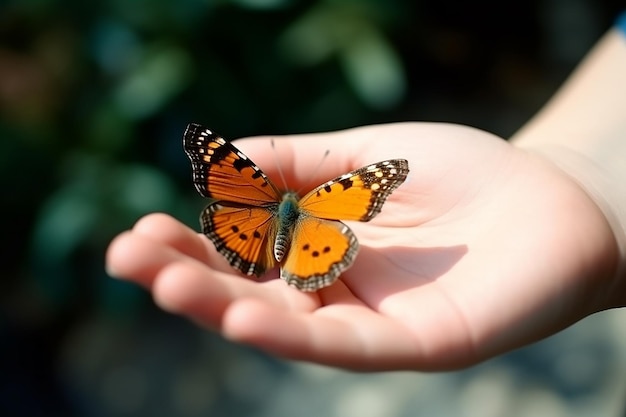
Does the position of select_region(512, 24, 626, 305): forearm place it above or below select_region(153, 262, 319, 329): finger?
above

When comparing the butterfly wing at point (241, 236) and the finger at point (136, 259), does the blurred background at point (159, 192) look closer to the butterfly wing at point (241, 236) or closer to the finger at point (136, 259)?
the butterfly wing at point (241, 236)

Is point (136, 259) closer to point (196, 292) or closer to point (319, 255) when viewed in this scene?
point (196, 292)

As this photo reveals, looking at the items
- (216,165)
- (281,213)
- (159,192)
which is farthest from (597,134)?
(159,192)

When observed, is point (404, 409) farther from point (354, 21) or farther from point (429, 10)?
point (429, 10)

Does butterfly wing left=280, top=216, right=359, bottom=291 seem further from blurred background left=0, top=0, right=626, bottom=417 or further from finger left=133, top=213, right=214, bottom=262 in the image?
blurred background left=0, top=0, right=626, bottom=417

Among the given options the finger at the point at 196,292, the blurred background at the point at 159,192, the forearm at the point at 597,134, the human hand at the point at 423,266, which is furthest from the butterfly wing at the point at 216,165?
the blurred background at the point at 159,192

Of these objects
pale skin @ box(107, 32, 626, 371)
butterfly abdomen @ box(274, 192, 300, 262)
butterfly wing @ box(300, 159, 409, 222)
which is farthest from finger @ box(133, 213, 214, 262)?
butterfly wing @ box(300, 159, 409, 222)

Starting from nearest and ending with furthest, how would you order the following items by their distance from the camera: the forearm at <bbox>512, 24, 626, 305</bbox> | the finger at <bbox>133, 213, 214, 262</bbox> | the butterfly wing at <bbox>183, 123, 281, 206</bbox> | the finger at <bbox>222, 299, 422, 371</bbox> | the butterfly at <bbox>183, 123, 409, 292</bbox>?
1. the finger at <bbox>222, 299, 422, 371</bbox>
2. the finger at <bbox>133, 213, 214, 262</bbox>
3. the butterfly at <bbox>183, 123, 409, 292</bbox>
4. the butterfly wing at <bbox>183, 123, 281, 206</bbox>
5. the forearm at <bbox>512, 24, 626, 305</bbox>
